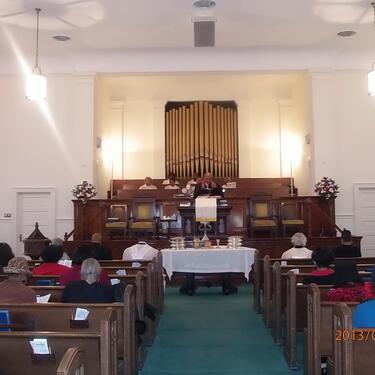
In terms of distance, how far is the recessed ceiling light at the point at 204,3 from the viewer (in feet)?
29.3

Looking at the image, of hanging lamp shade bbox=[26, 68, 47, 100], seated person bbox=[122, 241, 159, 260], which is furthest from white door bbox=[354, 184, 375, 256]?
hanging lamp shade bbox=[26, 68, 47, 100]

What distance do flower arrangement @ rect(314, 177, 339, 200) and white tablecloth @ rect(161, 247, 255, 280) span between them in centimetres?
391

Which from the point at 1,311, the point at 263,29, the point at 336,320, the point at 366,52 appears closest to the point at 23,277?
the point at 1,311

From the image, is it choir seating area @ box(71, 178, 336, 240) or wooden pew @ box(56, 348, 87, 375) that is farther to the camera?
choir seating area @ box(71, 178, 336, 240)

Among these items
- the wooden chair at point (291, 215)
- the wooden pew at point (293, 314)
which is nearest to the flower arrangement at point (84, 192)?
the wooden chair at point (291, 215)

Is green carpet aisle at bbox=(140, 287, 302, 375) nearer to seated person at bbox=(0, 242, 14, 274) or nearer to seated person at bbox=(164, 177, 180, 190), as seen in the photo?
seated person at bbox=(0, 242, 14, 274)

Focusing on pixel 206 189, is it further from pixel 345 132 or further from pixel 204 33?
pixel 345 132

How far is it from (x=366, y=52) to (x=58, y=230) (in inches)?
321

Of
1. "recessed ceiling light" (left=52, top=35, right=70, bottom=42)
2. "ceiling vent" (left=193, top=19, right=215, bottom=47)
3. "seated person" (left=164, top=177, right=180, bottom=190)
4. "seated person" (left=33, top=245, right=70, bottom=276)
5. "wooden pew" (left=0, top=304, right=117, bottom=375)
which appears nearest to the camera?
"wooden pew" (left=0, top=304, right=117, bottom=375)

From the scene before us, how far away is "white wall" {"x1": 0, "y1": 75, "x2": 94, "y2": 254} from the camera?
12.1 m

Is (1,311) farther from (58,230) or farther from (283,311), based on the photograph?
(58,230)

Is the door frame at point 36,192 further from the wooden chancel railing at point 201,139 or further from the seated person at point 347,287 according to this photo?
the seated person at point 347,287

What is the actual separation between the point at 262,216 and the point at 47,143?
206 inches

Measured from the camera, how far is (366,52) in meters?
11.9
